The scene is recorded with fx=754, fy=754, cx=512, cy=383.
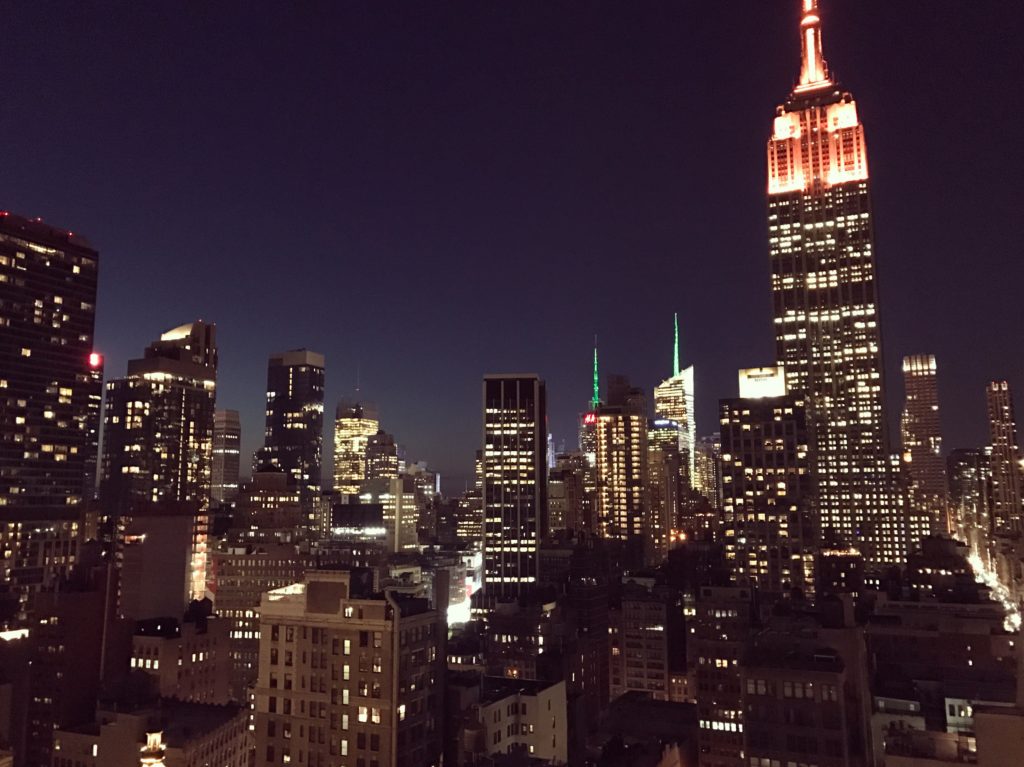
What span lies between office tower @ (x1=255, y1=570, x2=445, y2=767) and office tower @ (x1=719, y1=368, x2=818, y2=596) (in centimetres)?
11955

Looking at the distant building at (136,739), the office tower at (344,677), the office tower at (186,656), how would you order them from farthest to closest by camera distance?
the office tower at (186,656), the distant building at (136,739), the office tower at (344,677)

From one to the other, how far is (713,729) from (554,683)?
27.1 meters

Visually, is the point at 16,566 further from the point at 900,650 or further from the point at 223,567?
the point at 900,650

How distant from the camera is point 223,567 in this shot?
614 feet

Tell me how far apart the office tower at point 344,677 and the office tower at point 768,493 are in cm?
11955

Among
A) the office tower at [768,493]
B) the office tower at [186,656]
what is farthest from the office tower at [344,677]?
the office tower at [768,493]

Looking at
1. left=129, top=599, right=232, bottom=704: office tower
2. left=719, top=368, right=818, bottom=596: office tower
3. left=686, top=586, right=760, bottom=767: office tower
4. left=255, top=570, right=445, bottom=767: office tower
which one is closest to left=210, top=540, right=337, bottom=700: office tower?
left=129, top=599, right=232, bottom=704: office tower

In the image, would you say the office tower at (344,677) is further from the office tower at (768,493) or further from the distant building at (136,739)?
the office tower at (768,493)

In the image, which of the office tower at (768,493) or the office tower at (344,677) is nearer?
the office tower at (344,677)

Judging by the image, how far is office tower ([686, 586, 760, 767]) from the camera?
104750 mm

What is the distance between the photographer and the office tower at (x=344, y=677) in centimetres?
7088

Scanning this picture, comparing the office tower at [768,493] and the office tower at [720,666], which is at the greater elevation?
the office tower at [768,493]

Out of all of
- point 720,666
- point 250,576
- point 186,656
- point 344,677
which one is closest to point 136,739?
point 186,656

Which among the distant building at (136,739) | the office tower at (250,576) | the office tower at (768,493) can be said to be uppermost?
the office tower at (768,493)
